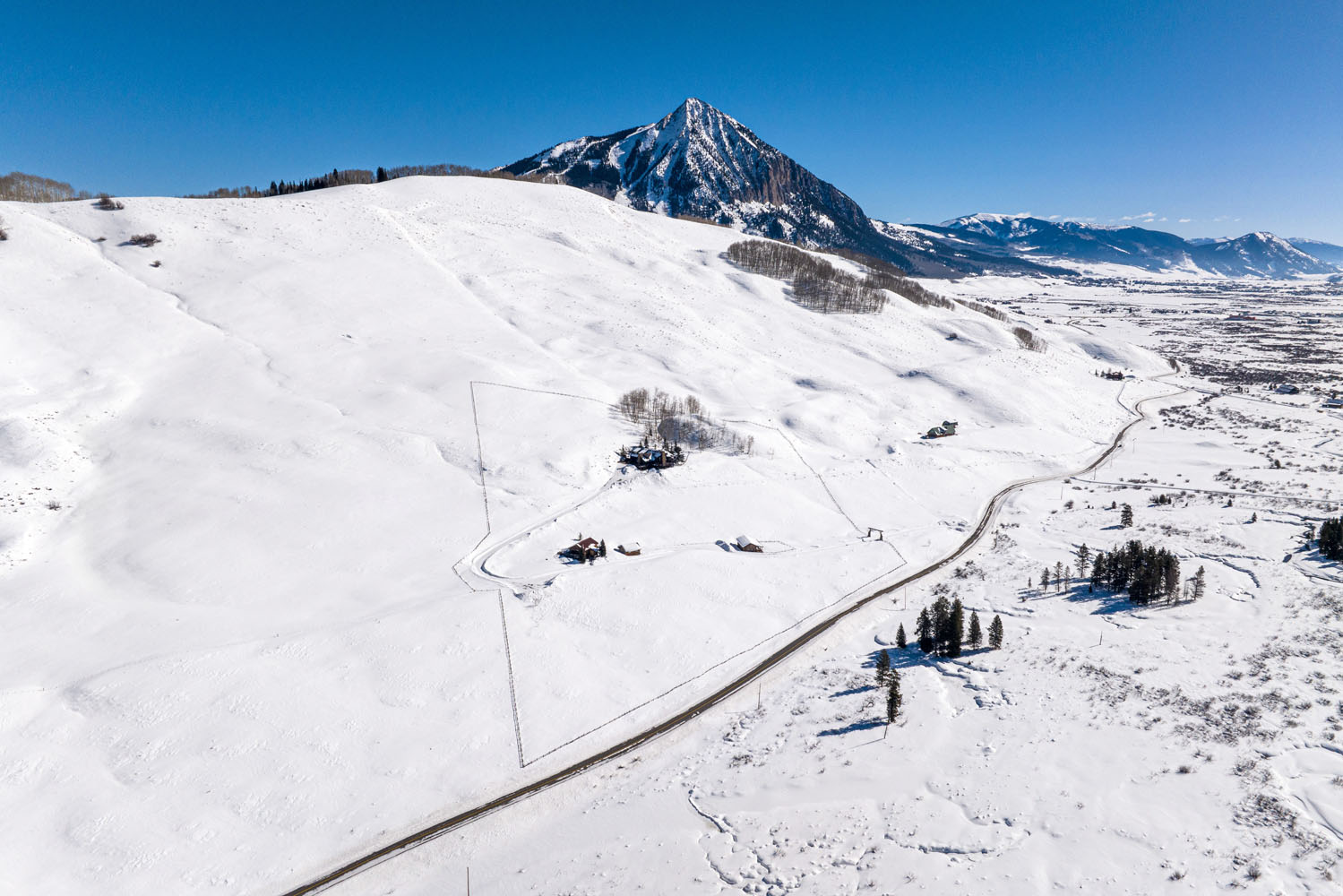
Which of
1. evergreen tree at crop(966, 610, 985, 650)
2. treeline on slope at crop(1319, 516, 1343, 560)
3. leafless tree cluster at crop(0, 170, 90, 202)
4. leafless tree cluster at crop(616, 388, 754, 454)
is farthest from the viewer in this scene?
leafless tree cluster at crop(0, 170, 90, 202)

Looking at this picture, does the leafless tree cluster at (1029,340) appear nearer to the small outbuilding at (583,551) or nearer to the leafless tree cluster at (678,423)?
the leafless tree cluster at (678,423)

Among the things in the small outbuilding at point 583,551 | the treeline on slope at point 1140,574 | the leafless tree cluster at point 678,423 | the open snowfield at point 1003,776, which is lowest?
the open snowfield at point 1003,776

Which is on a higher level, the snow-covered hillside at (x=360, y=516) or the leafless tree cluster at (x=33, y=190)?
the leafless tree cluster at (x=33, y=190)

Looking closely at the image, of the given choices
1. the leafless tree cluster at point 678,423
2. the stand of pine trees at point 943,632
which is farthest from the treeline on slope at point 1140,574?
the leafless tree cluster at point 678,423

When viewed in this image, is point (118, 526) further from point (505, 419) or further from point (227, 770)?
point (505, 419)

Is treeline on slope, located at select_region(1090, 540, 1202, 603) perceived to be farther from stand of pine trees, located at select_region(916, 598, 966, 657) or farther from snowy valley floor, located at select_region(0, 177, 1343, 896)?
stand of pine trees, located at select_region(916, 598, 966, 657)

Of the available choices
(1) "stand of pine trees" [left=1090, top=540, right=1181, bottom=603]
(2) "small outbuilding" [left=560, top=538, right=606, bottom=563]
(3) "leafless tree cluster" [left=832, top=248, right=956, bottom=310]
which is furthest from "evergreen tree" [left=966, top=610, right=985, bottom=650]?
(3) "leafless tree cluster" [left=832, top=248, right=956, bottom=310]

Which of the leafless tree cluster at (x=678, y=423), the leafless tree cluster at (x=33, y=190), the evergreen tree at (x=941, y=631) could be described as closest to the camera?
the evergreen tree at (x=941, y=631)
